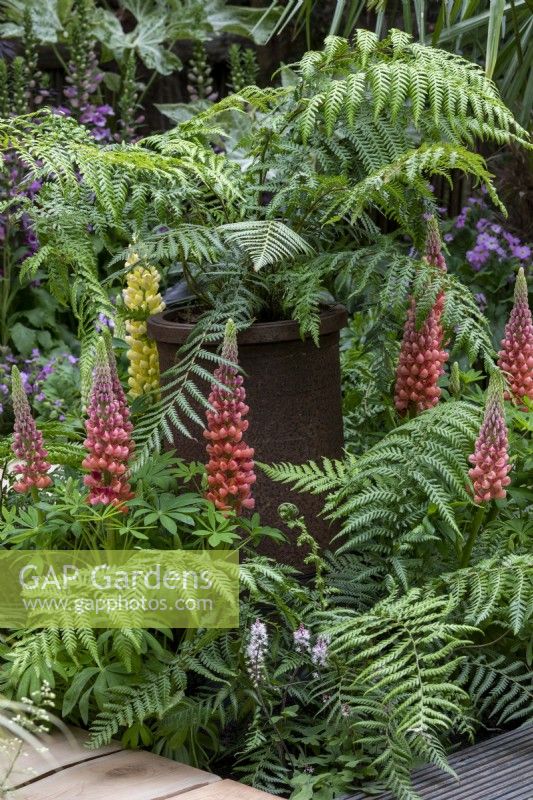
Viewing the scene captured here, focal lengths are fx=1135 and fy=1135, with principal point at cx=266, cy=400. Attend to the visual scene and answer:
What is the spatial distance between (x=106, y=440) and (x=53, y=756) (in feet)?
2.06

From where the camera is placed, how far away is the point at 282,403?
272 centimetres

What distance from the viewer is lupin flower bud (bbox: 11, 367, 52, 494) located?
2.40 meters

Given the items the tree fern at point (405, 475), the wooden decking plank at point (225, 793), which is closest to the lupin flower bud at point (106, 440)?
the tree fern at point (405, 475)

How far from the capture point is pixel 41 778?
7.11 ft

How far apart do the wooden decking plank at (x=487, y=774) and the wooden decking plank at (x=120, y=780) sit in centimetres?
33

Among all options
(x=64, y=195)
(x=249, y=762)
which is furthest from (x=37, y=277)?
(x=249, y=762)

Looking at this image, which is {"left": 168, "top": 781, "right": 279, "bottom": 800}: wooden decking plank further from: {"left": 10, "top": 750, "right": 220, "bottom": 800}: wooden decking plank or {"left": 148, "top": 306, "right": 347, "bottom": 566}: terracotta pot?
{"left": 148, "top": 306, "right": 347, "bottom": 566}: terracotta pot

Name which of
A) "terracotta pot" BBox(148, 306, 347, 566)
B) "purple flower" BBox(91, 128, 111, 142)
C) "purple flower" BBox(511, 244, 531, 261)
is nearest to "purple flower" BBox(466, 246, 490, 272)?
"purple flower" BBox(511, 244, 531, 261)

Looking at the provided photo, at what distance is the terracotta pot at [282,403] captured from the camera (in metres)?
2.69

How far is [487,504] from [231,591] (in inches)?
25.2

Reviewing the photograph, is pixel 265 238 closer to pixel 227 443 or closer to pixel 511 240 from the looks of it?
pixel 227 443

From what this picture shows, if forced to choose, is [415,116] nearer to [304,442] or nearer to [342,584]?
[304,442]

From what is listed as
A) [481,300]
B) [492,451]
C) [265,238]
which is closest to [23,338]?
[481,300]

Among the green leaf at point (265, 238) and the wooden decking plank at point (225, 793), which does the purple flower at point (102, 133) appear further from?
the wooden decking plank at point (225, 793)
